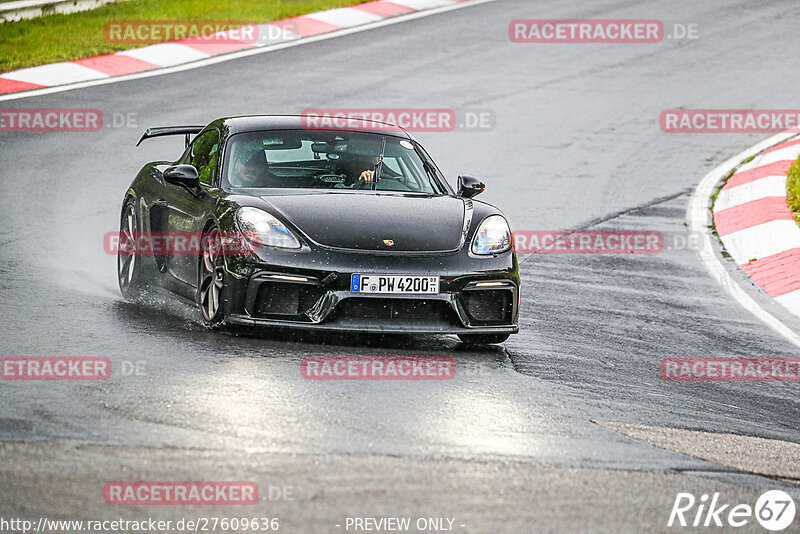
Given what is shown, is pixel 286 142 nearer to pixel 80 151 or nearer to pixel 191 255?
pixel 191 255

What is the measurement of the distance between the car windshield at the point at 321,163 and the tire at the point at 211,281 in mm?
589

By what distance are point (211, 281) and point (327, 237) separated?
0.76 metres

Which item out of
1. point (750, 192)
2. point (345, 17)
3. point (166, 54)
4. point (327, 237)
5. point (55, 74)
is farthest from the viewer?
point (345, 17)

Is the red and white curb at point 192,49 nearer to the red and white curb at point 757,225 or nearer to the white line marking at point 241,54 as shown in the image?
the white line marking at point 241,54

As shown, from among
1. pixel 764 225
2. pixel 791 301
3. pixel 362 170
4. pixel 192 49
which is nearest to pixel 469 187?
pixel 362 170

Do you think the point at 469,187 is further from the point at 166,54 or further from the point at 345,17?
the point at 345,17

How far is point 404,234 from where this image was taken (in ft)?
24.7

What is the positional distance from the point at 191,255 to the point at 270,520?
3.82m

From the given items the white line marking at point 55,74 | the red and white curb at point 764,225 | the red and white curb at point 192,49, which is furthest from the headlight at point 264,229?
the white line marking at point 55,74

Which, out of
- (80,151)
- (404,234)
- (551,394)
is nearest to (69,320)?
(404,234)

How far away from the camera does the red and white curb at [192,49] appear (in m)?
16.9

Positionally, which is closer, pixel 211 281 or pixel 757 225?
pixel 211 281

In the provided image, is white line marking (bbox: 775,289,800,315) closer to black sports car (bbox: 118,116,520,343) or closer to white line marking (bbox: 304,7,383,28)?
black sports car (bbox: 118,116,520,343)

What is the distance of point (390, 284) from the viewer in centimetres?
725
